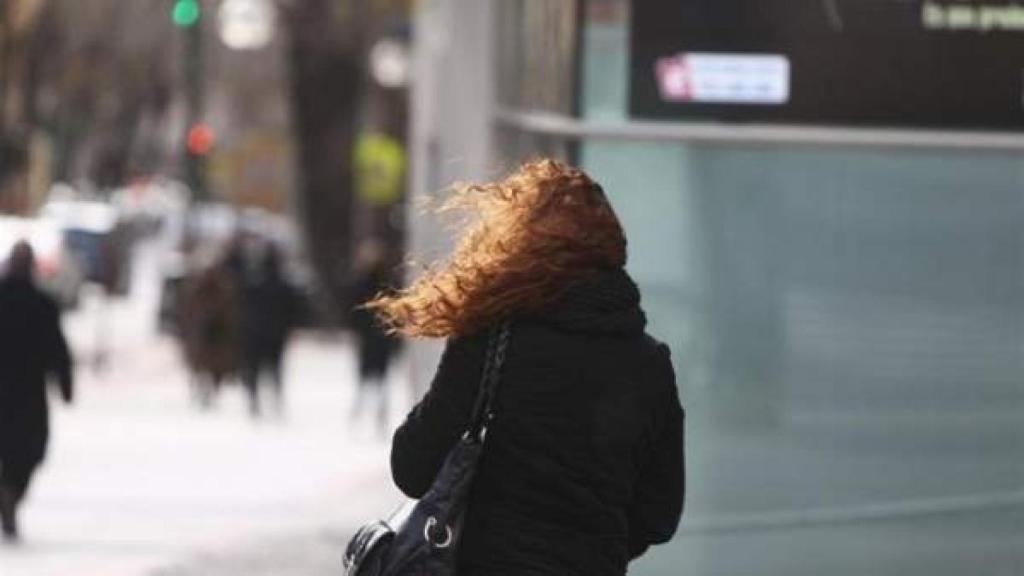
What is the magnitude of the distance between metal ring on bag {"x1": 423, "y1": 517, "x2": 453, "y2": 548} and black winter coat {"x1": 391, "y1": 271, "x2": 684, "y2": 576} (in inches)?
1.8

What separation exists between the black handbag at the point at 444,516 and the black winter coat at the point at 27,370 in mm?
10605

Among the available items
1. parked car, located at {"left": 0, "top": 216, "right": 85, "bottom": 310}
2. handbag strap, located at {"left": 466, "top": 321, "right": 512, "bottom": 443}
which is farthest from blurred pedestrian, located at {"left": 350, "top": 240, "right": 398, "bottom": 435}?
handbag strap, located at {"left": 466, "top": 321, "right": 512, "bottom": 443}

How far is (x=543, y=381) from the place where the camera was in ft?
19.2

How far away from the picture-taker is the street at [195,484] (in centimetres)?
1588

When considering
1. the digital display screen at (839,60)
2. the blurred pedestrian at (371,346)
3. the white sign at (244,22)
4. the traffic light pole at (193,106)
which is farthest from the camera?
the white sign at (244,22)

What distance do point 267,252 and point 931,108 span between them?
20.5 meters

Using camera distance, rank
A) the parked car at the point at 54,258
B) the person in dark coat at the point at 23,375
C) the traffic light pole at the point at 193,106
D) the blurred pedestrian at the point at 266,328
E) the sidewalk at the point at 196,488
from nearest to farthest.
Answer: the sidewalk at the point at 196,488 < the person in dark coat at the point at 23,375 < the blurred pedestrian at the point at 266,328 < the traffic light pole at the point at 193,106 < the parked car at the point at 54,258

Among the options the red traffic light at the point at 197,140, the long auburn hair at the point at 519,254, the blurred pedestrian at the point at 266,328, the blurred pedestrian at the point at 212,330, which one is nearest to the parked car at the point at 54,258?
the red traffic light at the point at 197,140

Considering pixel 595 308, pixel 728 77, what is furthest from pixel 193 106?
pixel 595 308

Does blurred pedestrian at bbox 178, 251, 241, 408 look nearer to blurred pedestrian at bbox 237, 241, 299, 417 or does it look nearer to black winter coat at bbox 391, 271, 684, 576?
blurred pedestrian at bbox 237, 241, 299, 417

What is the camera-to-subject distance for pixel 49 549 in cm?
1633

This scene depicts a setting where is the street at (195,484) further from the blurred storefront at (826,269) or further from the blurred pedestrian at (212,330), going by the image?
the blurred storefront at (826,269)

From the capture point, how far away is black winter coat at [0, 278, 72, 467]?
16.4m

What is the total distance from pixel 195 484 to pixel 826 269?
36.0 ft
